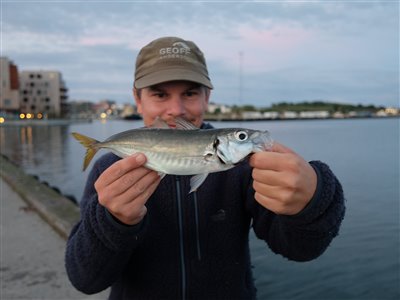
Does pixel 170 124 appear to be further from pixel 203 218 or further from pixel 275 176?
pixel 275 176

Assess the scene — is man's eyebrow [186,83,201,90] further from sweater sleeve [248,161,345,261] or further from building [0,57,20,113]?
building [0,57,20,113]

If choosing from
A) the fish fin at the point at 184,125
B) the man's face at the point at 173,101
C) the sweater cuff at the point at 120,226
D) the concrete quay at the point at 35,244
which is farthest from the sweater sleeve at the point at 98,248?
the concrete quay at the point at 35,244

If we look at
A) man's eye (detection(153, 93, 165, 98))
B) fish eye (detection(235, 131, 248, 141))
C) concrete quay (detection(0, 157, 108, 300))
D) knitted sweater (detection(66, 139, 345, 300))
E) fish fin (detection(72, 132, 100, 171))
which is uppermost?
man's eye (detection(153, 93, 165, 98))

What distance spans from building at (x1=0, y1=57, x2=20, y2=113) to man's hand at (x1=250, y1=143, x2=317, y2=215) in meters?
97.1

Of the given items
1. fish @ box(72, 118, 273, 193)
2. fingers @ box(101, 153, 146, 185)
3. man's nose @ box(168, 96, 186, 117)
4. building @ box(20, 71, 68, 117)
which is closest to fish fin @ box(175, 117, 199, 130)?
fish @ box(72, 118, 273, 193)

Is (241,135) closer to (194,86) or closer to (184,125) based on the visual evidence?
(184,125)

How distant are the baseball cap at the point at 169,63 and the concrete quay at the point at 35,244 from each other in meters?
2.82

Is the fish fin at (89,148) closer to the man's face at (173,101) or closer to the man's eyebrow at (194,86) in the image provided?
the man's face at (173,101)

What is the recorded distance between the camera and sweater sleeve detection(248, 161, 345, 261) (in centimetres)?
223

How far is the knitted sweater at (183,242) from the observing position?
2.48m

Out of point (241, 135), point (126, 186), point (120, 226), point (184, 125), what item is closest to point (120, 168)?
point (126, 186)

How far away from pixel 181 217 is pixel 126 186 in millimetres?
659

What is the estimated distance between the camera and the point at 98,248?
8.16 feet

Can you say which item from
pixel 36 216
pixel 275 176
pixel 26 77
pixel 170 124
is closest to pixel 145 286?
pixel 170 124
